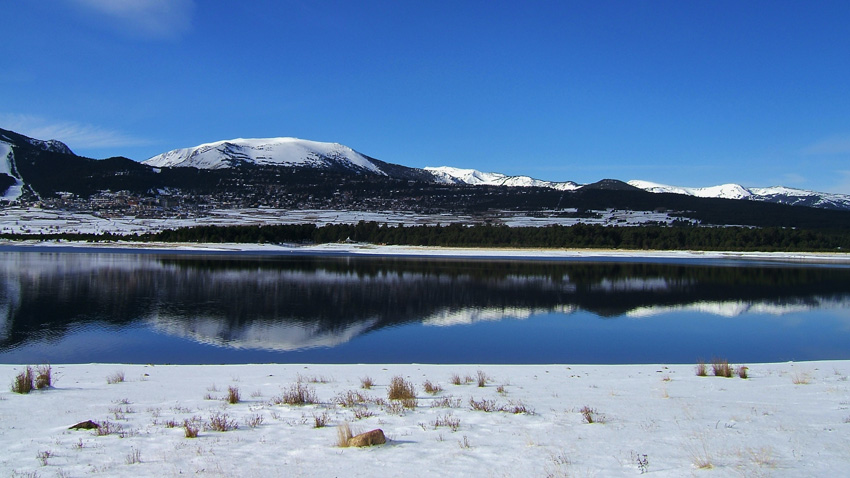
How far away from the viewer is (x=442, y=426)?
24.9ft

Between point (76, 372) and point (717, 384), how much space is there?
Result: 12.3 metres

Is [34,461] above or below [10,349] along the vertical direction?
above

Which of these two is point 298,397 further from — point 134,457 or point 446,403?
point 134,457

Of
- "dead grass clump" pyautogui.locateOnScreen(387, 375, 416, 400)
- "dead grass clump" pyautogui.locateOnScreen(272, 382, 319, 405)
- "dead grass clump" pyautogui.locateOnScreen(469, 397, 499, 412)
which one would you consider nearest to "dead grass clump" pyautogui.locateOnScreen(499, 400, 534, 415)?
"dead grass clump" pyautogui.locateOnScreen(469, 397, 499, 412)

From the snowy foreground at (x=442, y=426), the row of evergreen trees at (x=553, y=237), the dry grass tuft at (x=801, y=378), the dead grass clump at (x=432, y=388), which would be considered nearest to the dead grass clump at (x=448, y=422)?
the snowy foreground at (x=442, y=426)

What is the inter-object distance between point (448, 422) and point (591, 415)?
6.69 feet

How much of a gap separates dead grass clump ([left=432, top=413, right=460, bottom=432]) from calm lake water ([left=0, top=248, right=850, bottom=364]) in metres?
7.50

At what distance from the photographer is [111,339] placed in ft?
58.3

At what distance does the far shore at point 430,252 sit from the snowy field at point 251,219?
23.7m

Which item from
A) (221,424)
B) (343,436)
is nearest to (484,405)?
(343,436)

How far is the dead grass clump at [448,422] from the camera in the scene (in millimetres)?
7522

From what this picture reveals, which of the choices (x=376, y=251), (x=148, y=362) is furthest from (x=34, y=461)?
(x=376, y=251)

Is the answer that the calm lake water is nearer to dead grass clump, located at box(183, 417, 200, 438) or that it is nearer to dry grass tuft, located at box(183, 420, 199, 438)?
dead grass clump, located at box(183, 417, 200, 438)

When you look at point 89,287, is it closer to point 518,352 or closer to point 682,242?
point 518,352
